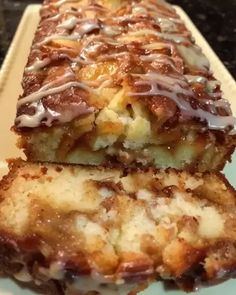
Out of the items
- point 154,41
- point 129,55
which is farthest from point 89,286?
point 154,41

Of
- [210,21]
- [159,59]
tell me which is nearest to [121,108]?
[159,59]

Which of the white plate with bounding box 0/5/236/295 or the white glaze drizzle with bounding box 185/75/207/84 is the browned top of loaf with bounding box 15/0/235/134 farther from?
the white plate with bounding box 0/5/236/295

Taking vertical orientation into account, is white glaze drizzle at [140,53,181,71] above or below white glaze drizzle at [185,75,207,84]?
above

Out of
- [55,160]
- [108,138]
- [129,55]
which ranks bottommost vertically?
[55,160]

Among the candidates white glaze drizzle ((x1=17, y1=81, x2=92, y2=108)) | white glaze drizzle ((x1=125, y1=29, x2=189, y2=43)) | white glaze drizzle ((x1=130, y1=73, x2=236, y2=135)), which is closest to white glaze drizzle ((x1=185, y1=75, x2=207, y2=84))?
white glaze drizzle ((x1=130, y1=73, x2=236, y2=135))

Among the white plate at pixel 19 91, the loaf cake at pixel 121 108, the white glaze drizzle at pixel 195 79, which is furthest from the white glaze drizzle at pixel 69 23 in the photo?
the white glaze drizzle at pixel 195 79

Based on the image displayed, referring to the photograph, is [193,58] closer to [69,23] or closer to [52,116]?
[69,23]

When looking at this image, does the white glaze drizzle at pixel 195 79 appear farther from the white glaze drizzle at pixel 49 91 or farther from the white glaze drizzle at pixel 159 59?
the white glaze drizzle at pixel 49 91

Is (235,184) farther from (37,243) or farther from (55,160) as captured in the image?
(37,243)
